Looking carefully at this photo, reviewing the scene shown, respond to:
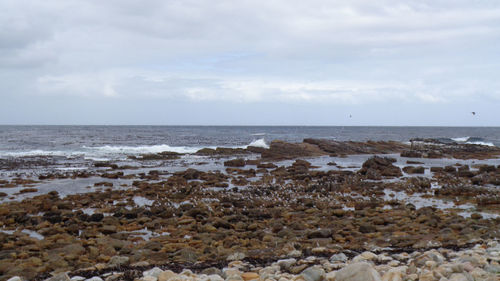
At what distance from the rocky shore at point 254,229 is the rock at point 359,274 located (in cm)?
2

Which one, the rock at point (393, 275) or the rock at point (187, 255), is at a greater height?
the rock at point (393, 275)

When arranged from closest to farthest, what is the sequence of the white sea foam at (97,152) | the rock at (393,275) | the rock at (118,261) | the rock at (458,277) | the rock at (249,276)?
the rock at (458,277) → the rock at (393,275) → the rock at (249,276) → the rock at (118,261) → the white sea foam at (97,152)

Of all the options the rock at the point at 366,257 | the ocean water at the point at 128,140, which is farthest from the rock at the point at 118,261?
the ocean water at the point at 128,140

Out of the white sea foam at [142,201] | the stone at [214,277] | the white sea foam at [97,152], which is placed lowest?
the white sea foam at [97,152]

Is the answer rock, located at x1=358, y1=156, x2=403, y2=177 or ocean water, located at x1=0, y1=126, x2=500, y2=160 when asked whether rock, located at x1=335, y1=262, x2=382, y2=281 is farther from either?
ocean water, located at x1=0, y1=126, x2=500, y2=160

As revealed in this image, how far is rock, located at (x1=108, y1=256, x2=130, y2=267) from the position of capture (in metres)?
8.17

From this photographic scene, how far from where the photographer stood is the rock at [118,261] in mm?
8174

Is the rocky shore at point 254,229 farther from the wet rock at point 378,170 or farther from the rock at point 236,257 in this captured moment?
the wet rock at point 378,170

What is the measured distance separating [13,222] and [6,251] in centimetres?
379

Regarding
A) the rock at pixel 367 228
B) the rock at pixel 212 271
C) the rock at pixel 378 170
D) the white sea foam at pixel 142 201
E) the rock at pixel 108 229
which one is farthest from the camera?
the rock at pixel 378 170

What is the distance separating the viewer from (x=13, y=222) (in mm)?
12414

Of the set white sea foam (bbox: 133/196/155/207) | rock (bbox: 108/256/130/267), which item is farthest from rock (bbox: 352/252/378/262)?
white sea foam (bbox: 133/196/155/207)

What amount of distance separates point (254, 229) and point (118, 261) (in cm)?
414

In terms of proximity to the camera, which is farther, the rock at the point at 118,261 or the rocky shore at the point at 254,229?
the rock at the point at 118,261
